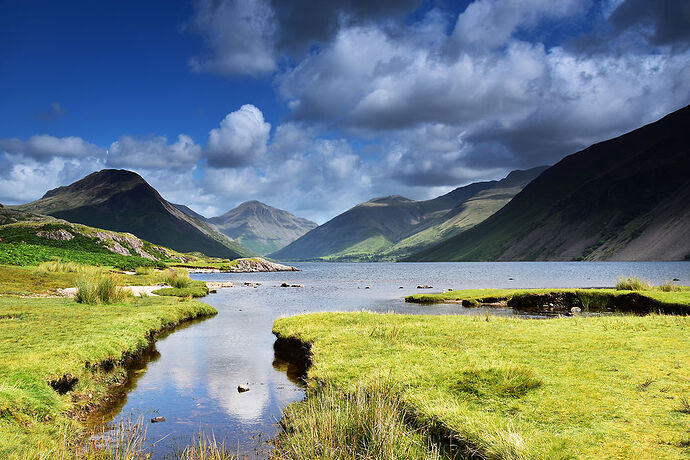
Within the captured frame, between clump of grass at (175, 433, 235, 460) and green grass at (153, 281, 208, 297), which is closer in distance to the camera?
clump of grass at (175, 433, 235, 460)

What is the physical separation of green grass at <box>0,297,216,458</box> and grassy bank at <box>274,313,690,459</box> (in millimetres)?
7352

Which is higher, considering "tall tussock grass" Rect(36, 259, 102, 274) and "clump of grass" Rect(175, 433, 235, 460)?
"tall tussock grass" Rect(36, 259, 102, 274)

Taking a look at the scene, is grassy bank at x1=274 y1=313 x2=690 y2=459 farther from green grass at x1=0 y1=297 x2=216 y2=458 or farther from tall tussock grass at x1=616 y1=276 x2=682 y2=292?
tall tussock grass at x1=616 y1=276 x2=682 y2=292

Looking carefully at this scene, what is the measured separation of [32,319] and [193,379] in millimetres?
12374

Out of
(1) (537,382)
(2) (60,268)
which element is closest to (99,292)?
(2) (60,268)

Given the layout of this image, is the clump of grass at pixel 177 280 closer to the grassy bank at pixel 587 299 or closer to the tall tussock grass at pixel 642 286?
the grassy bank at pixel 587 299

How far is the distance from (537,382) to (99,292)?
1534 inches

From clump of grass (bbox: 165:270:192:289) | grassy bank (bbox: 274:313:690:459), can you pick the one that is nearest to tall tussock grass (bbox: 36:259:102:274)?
clump of grass (bbox: 165:270:192:289)

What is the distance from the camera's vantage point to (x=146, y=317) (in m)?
32.1

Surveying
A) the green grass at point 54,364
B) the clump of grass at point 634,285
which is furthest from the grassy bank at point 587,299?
the green grass at point 54,364

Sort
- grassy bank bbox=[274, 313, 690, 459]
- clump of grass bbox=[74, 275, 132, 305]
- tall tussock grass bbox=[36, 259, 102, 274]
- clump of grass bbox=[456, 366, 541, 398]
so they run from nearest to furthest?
grassy bank bbox=[274, 313, 690, 459], clump of grass bbox=[456, 366, 541, 398], clump of grass bbox=[74, 275, 132, 305], tall tussock grass bbox=[36, 259, 102, 274]

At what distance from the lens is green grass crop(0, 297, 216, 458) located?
11656 mm

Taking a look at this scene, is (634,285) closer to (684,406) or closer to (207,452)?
(684,406)

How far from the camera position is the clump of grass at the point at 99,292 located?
36531 millimetres
